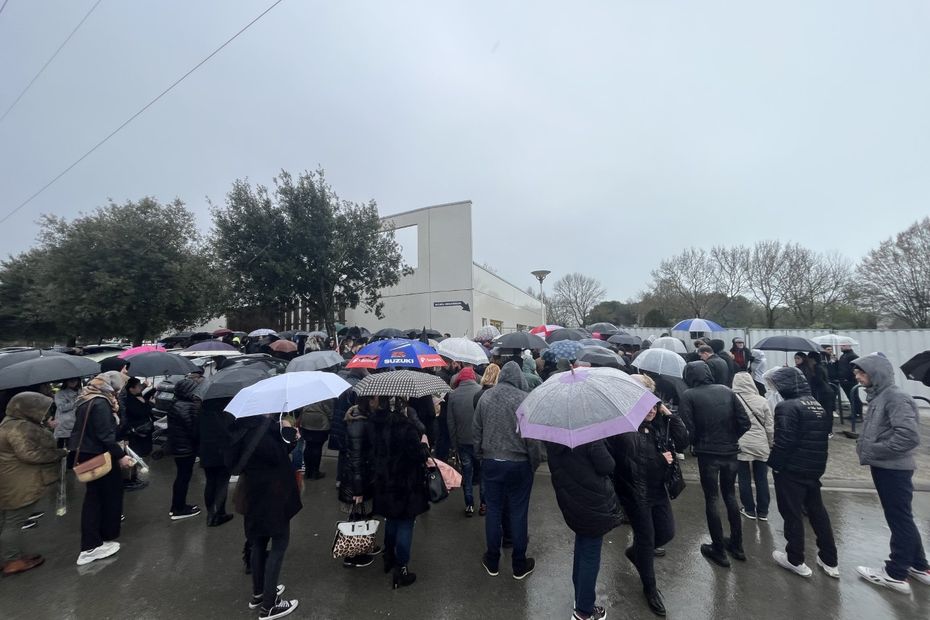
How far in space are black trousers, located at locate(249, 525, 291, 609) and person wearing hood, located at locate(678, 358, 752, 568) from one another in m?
3.95

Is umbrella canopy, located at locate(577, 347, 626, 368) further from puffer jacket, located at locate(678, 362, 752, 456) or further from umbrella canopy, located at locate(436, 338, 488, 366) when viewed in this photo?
puffer jacket, located at locate(678, 362, 752, 456)

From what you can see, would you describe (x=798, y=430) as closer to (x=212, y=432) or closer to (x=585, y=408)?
(x=585, y=408)

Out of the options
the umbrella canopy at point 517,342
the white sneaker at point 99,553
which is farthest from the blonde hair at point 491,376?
the white sneaker at point 99,553

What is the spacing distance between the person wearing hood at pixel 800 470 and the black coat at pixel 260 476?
179 inches

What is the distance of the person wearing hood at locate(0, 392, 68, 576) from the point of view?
379 cm

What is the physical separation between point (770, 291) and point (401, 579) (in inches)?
1279

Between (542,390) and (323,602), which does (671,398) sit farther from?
(323,602)

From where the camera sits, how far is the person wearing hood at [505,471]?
11.9 ft

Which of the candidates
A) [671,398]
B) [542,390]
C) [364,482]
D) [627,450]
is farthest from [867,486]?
[364,482]

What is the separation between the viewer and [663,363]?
18.2ft

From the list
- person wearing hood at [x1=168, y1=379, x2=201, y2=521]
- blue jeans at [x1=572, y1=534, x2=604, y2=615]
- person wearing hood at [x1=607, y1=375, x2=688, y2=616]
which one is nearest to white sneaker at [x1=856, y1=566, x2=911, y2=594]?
person wearing hood at [x1=607, y1=375, x2=688, y2=616]

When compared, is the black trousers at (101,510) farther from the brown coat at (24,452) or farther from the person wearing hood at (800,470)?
the person wearing hood at (800,470)

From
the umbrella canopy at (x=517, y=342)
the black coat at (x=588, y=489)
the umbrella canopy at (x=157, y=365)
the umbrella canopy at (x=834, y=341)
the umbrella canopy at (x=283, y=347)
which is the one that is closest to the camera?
the black coat at (x=588, y=489)

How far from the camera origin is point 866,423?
367 cm
